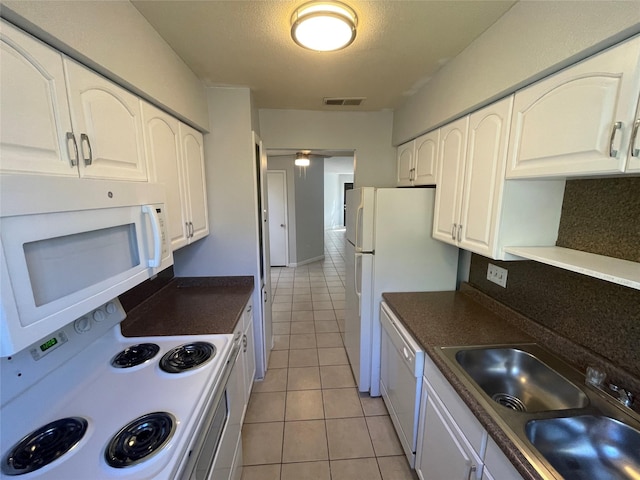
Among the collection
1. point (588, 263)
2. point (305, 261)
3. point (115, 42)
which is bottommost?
point (305, 261)

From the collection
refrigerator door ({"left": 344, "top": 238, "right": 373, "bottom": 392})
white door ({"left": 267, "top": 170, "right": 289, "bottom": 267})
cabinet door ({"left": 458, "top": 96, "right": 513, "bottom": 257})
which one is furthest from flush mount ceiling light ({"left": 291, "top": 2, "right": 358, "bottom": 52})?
white door ({"left": 267, "top": 170, "right": 289, "bottom": 267})

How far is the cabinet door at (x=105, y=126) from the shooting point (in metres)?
0.97

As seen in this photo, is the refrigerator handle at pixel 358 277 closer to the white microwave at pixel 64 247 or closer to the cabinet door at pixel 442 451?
the cabinet door at pixel 442 451

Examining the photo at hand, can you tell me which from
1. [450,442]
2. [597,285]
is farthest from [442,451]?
[597,285]

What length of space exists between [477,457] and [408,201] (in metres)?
1.48

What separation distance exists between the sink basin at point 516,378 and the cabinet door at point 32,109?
176 cm

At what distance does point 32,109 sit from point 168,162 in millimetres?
796

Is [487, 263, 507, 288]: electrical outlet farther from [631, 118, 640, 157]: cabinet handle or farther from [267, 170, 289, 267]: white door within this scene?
[267, 170, 289, 267]: white door

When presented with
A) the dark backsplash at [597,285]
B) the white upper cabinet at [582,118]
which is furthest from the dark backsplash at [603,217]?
the white upper cabinet at [582,118]

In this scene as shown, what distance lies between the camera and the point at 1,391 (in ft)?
2.72

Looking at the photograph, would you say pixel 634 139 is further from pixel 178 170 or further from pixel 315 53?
pixel 178 170

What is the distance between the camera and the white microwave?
58 centimetres

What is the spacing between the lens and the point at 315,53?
1611mm

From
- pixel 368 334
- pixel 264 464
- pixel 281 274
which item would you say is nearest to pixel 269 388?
pixel 264 464
